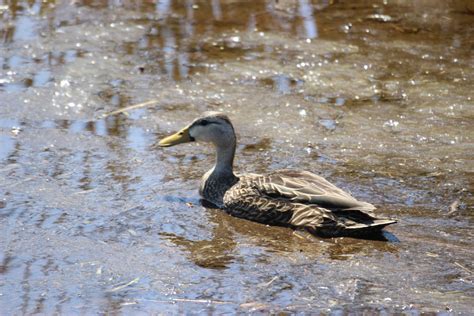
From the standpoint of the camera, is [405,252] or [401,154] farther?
[401,154]

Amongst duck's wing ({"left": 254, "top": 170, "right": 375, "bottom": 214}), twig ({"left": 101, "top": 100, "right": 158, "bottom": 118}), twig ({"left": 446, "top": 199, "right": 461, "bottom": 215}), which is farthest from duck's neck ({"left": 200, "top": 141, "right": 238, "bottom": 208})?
twig ({"left": 101, "top": 100, "right": 158, "bottom": 118})

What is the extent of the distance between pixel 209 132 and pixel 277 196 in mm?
975

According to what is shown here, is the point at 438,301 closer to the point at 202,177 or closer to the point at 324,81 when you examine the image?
the point at 202,177

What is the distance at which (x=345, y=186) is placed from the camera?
320 inches

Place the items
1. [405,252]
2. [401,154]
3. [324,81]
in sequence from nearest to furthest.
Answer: [405,252] < [401,154] < [324,81]

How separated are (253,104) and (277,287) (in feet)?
12.7

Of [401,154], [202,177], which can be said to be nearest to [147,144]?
[202,177]

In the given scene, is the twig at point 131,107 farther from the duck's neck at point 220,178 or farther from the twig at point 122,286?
the twig at point 122,286

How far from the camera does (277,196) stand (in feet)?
24.9

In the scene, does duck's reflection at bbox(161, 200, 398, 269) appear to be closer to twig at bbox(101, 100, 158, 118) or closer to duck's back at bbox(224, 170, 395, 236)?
duck's back at bbox(224, 170, 395, 236)

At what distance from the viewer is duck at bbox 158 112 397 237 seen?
7.27 m

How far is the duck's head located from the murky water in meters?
0.26

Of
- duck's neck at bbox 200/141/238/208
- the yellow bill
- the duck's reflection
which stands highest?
the yellow bill

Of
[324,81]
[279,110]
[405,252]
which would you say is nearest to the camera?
[405,252]
